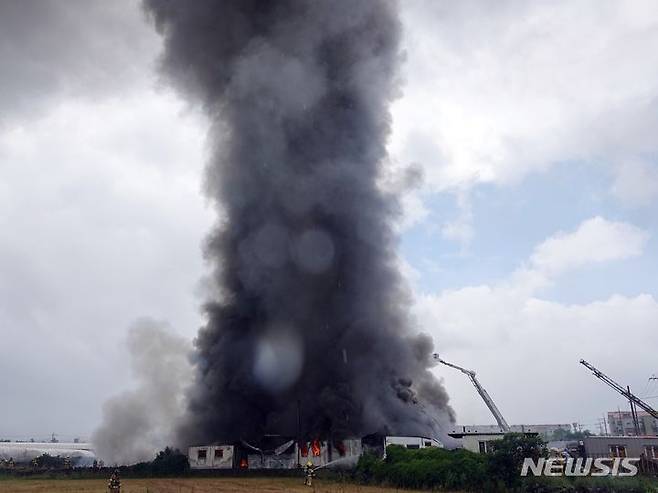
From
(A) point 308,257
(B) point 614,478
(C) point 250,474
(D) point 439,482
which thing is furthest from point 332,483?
(A) point 308,257

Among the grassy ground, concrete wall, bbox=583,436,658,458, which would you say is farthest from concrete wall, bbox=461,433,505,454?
the grassy ground

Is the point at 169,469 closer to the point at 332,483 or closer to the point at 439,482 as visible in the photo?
the point at 332,483

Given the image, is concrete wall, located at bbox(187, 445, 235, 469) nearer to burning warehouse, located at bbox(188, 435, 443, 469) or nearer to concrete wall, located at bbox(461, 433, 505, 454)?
burning warehouse, located at bbox(188, 435, 443, 469)

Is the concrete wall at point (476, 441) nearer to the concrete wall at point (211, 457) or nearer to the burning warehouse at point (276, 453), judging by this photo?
the burning warehouse at point (276, 453)

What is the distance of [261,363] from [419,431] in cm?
2256

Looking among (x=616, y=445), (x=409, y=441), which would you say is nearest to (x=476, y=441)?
(x=409, y=441)

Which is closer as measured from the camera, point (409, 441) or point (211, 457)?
point (409, 441)

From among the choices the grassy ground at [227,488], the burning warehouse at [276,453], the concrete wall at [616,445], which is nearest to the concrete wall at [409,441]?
the burning warehouse at [276,453]

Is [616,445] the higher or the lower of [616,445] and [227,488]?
the higher

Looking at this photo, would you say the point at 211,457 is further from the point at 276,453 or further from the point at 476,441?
the point at 476,441

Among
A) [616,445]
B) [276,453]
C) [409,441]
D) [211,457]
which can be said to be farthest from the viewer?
[276,453]

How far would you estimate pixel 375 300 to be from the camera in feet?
277

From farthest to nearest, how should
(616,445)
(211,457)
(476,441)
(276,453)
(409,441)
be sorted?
1. (276,453)
2. (211,457)
3. (476,441)
4. (409,441)
5. (616,445)

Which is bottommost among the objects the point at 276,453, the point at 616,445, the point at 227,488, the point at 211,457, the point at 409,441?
the point at 227,488
